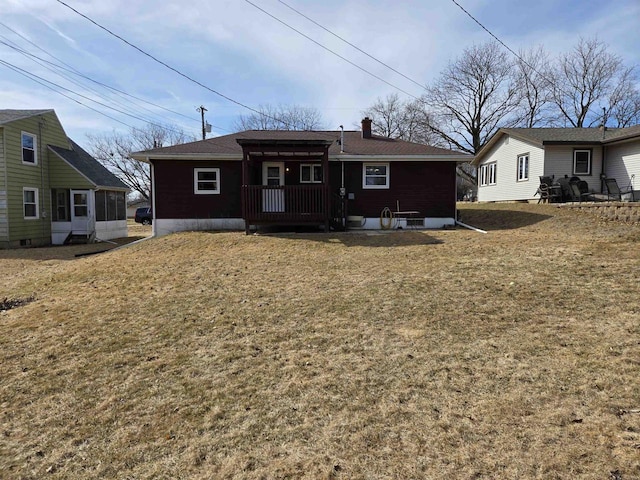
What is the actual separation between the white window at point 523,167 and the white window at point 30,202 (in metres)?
22.2

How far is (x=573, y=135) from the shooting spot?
19.7 metres

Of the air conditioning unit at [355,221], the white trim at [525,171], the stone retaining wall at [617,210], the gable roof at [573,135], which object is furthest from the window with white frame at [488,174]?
the air conditioning unit at [355,221]

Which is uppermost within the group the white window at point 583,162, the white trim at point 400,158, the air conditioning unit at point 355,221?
the white window at point 583,162

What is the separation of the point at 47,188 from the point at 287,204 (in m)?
11.9

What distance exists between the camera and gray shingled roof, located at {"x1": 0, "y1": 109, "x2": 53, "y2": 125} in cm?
1565

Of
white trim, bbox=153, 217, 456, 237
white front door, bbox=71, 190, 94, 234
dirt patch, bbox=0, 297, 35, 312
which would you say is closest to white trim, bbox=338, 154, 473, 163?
white trim, bbox=153, 217, 456, 237

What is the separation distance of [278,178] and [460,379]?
11887 mm

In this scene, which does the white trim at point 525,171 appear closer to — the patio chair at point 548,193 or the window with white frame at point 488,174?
the patio chair at point 548,193

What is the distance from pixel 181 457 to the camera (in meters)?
2.68

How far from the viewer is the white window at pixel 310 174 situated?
47.8 ft

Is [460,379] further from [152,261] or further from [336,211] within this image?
[336,211]

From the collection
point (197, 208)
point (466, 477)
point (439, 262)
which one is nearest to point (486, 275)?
point (439, 262)

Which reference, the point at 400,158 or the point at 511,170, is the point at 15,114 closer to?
the point at 400,158

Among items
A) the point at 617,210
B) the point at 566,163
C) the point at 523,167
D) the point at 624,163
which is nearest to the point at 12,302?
the point at 617,210
